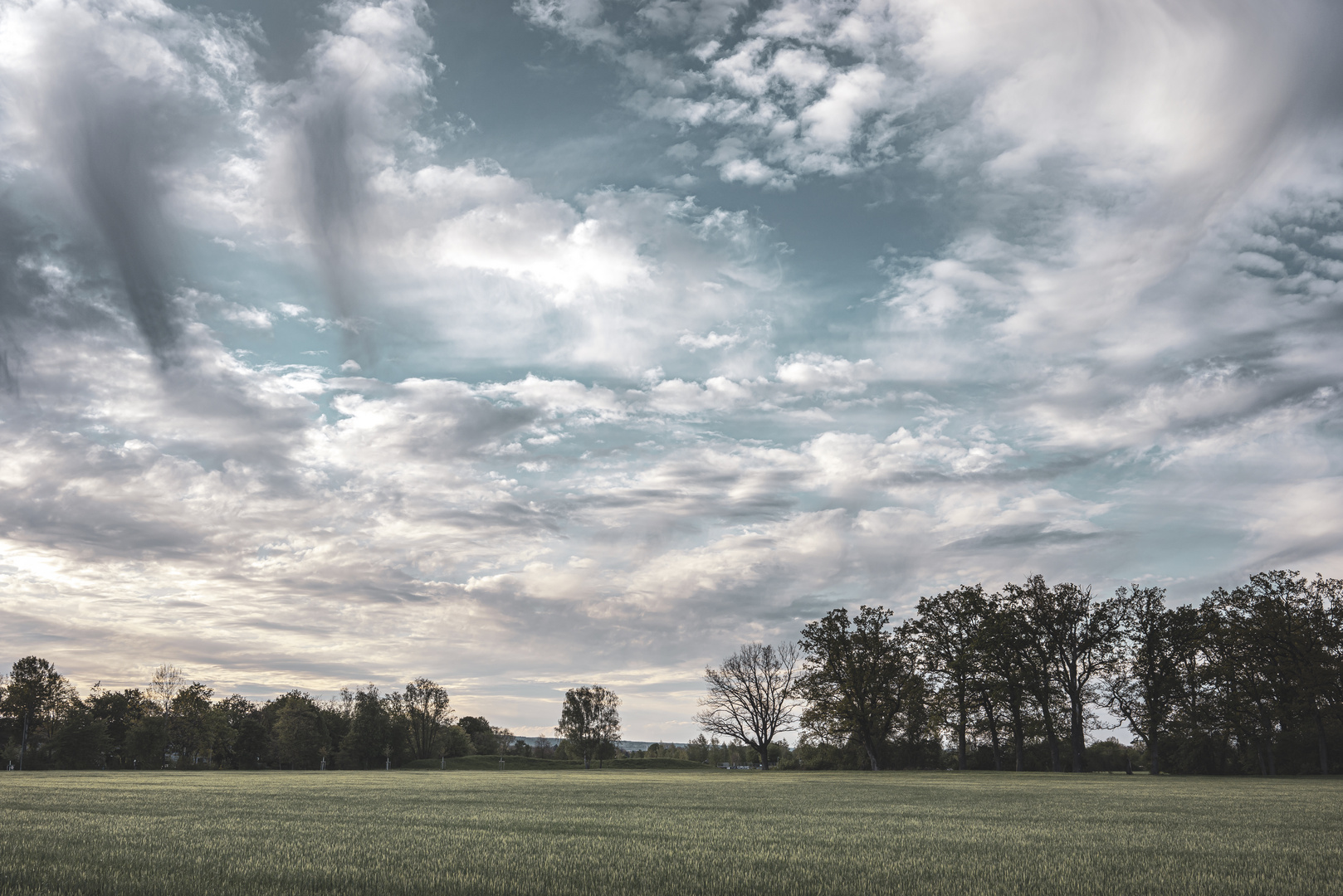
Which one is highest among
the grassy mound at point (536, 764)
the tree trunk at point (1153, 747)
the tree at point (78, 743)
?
the tree trunk at point (1153, 747)

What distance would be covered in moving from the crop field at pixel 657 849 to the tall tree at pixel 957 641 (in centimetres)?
4793

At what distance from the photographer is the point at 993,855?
10.9 metres

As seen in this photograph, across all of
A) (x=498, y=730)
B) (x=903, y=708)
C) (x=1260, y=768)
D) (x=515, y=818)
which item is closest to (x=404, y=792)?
(x=515, y=818)

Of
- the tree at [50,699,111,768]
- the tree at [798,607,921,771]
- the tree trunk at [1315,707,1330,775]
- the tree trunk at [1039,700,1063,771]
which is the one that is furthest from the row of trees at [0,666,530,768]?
the tree trunk at [1315,707,1330,775]

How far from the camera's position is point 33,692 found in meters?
105

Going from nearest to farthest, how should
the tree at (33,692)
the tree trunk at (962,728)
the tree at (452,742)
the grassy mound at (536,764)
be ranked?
the tree trunk at (962,728), the tree at (33,692), the grassy mound at (536,764), the tree at (452,742)

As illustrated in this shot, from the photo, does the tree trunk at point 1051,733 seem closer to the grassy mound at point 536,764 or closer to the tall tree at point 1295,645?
the tall tree at point 1295,645

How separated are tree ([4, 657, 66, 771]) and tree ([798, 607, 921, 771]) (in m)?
103

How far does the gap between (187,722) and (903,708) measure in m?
102

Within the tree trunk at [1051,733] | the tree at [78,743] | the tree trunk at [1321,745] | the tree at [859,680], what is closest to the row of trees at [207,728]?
the tree at [78,743]

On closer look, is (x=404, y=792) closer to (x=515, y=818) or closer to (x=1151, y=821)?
(x=515, y=818)

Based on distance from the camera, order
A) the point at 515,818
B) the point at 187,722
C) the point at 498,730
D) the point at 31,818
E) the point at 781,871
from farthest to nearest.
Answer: the point at 498,730, the point at 187,722, the point at 515,818, the point at 31,818, the point at 781,871

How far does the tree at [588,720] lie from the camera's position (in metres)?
136

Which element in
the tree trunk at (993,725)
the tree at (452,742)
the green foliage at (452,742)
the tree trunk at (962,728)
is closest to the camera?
the tree trunk at (993,725)
